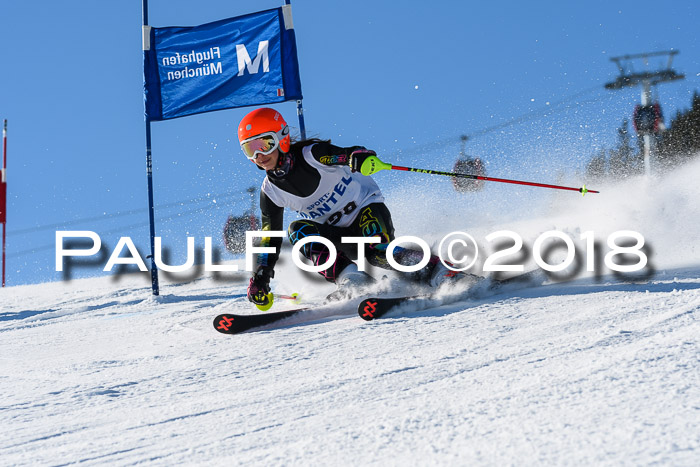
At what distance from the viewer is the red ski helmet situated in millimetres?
4035

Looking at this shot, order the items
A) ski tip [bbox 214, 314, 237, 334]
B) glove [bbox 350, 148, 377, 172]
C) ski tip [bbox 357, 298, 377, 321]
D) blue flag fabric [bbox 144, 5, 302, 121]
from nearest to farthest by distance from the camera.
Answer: ski tip [bbox 357, 298, 377, 321]
ski tip [bbox 214, 314, 237, 334]
glove [bbox 350, 148, 377, 172]
blue flag fabric [bbox 144, 5, 302, 121]

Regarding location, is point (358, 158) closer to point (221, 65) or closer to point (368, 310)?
point (368, 310)

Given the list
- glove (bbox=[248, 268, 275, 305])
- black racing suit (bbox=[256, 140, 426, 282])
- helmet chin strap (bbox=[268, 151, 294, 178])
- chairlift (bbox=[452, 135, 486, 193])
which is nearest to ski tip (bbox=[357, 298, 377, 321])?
black racing suit (bbox=[256, 140, 426, 282])

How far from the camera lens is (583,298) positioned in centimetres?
339

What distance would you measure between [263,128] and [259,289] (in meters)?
0.97

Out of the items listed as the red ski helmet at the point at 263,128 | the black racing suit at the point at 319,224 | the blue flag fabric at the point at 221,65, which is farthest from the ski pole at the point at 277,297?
the blue flag fabric at the point at 221,65

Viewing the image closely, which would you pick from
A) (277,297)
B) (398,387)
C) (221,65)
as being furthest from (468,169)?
(398,387)

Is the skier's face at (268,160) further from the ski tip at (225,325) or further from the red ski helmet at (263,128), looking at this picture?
the ski tip at (225,325)

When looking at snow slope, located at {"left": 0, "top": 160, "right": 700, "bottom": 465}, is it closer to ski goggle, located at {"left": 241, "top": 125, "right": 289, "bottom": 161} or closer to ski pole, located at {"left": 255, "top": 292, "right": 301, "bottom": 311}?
ski pole, located at {"left": 255, "top": 292, "right": 301, "bottom": 311}

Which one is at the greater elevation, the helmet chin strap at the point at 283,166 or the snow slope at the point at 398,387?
the helmet chin strap at the point at 283,166

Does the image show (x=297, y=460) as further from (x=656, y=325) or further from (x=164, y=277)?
(x=164, y=277)

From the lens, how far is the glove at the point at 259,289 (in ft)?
13.4

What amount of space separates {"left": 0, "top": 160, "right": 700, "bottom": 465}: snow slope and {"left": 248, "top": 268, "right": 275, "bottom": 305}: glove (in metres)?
0.32

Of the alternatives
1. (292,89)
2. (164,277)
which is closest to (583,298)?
(292,89)
